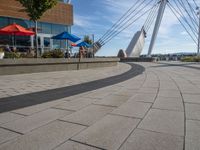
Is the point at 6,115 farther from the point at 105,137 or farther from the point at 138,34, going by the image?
the point at 138,34

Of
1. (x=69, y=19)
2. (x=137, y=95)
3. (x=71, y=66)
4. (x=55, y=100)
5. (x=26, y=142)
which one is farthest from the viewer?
(x=69, y=19)

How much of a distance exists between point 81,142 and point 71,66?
11019 mm

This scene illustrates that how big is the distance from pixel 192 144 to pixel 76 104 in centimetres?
300

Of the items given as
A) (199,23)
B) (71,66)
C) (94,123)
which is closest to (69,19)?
(71,66)

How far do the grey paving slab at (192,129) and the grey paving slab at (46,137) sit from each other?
1.77 metres

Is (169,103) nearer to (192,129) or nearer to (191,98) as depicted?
(191,98)

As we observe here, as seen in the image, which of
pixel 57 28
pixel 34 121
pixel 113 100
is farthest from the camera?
pixel 57 28

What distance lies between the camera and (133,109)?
4.65 meters

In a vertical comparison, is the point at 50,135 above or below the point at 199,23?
below

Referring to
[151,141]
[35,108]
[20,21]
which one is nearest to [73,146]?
[151,141]

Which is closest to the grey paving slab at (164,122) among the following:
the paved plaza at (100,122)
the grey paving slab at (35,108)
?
the paved plaza at (100,122)

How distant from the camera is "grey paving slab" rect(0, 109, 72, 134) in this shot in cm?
354

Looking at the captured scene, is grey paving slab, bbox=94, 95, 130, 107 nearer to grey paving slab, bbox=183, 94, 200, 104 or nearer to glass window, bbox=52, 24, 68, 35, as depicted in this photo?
grey paving slab, bbox=183, 94, 200, 104

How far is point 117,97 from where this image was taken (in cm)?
594
